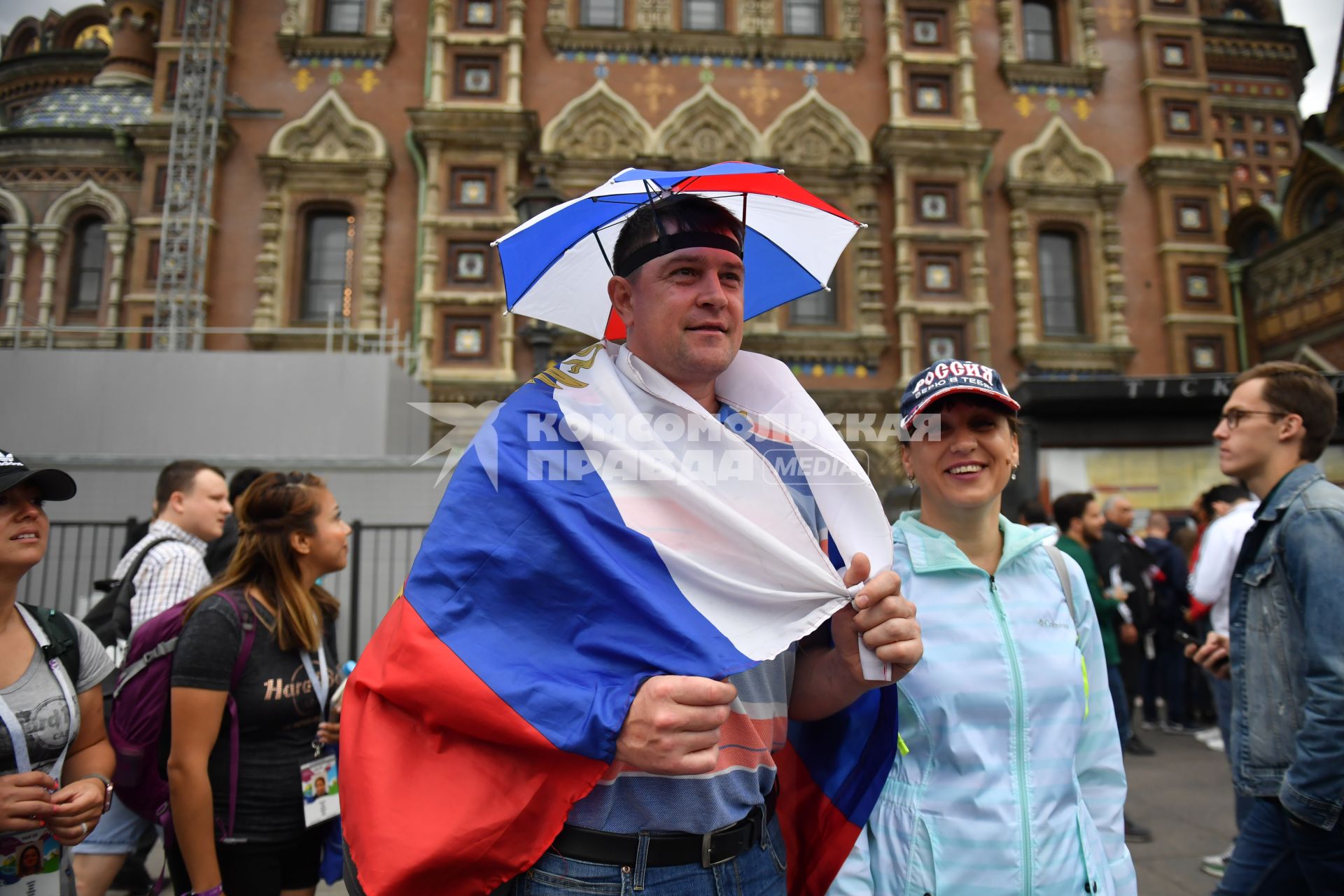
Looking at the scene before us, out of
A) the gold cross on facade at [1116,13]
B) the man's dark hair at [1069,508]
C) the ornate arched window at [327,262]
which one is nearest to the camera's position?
the man's dark hair at [1069,508]

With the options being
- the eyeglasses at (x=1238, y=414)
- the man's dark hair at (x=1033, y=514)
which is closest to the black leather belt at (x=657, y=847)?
the eyeglasses at (x=1238, y=414)

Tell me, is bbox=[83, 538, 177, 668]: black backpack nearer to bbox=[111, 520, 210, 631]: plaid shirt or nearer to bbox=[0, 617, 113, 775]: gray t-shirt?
bbox=[111, 520, 210, 631]: plaid shirt

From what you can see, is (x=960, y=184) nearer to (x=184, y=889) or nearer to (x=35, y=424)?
(x=35, y=424)

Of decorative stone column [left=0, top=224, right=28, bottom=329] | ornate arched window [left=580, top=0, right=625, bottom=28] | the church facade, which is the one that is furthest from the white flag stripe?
decorative stone column [left=0, top=224, right=28, bottom=329]

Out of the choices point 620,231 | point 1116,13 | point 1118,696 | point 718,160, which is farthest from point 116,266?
point 1116,13

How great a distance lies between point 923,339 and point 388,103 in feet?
33.8

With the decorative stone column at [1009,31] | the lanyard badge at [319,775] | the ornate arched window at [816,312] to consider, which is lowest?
the lanyard badge at [319,775]

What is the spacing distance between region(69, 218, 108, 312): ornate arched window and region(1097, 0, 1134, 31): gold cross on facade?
766 inches

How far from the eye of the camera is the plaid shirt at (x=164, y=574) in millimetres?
3977

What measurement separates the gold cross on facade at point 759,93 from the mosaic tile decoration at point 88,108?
11.5m

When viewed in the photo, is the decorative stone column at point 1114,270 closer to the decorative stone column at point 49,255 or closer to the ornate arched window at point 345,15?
the ornate arched window at point 345,15

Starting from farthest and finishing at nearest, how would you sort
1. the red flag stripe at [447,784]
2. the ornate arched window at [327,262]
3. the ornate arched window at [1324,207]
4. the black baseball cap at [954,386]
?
the ornate arched window at [1324,207]
the ornate arched window at [327,262]
the black baseball cap at [954,386]
the red flag stripe at [447,784]

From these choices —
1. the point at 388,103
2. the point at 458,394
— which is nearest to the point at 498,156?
the point at 388,103

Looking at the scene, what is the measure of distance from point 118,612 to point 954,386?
3.90 m
